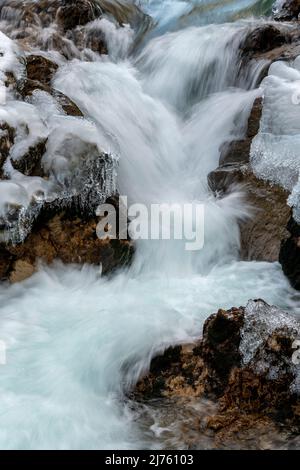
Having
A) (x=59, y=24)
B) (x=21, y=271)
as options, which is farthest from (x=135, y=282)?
(x=59, y=24)

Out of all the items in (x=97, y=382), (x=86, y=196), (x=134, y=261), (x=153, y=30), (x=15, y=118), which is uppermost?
(x=153, y=30)

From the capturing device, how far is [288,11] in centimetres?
923

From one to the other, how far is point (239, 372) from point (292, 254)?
146 centimetres

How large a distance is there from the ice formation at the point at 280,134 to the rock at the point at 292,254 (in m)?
0.57

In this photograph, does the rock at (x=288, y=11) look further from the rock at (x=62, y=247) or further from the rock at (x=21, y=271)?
the rock at (x=21, y=271)

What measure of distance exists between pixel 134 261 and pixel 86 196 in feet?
2.57

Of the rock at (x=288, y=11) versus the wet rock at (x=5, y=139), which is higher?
the rock at (x=288, y=11)

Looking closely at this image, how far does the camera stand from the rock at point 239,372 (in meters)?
3.23

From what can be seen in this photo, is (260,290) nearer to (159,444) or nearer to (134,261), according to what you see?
(134,261)

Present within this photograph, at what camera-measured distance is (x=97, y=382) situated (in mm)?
3791

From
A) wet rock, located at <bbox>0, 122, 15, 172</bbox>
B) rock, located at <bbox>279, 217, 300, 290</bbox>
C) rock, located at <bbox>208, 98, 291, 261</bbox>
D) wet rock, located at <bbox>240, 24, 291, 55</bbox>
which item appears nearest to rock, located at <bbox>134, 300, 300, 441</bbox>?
rock, located at <bbox>279, 217, 300, 290</bbox>

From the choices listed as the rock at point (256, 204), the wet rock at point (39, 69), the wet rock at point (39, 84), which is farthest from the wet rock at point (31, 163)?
the rock at point (256, 204)
